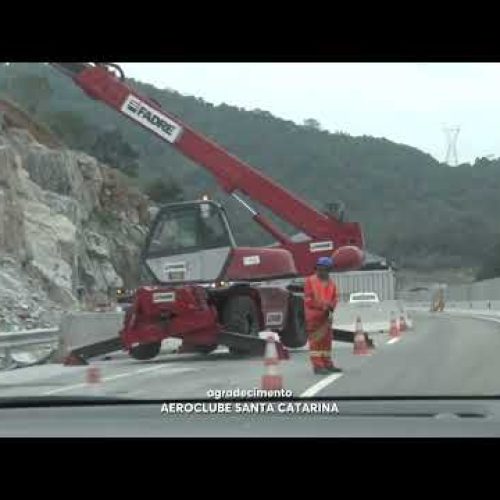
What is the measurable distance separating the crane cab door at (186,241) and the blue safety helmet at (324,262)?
174 centimetres

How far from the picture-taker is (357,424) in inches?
176

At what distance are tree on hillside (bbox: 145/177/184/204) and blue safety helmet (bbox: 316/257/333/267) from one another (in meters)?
4.22

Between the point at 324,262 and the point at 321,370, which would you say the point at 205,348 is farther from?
the point at 321,370

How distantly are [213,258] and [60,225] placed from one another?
11.4 metres

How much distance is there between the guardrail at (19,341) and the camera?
16922 millimetres

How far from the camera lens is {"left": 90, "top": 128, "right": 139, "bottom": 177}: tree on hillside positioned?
856 cm

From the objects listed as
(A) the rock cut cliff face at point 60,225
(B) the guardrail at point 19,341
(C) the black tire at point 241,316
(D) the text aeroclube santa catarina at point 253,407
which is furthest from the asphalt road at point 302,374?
(D) the text aeroclube santa catarina at point 253,407

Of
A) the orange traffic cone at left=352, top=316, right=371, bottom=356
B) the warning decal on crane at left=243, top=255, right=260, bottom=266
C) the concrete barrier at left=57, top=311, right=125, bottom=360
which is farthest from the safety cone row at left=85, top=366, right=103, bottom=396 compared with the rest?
the orange traffic cone at left=352, top=316, right=371, bottom=356

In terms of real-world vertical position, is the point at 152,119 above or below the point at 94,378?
above

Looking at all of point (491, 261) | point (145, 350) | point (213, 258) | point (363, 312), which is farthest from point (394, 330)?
point (491, 261)

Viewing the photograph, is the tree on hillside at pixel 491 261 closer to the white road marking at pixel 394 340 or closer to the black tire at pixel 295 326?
the black tire at pixel 295 326

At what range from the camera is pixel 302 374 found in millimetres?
11406

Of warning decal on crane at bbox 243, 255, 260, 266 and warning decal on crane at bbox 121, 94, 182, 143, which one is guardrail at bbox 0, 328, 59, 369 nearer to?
warning decal on crane at bbox 243, 255, 260, 266
